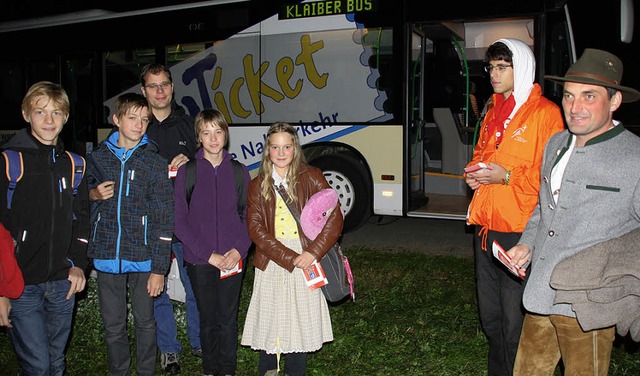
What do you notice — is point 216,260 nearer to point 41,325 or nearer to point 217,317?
point 217,317

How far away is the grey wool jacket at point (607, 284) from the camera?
2455 mm

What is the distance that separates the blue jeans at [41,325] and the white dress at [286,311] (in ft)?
3.70

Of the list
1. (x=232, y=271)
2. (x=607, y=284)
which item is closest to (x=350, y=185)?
(x=232, y=271)

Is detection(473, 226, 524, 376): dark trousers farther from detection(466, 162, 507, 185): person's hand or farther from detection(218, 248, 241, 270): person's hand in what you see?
detection(218, 248, 241, 270): person's hand

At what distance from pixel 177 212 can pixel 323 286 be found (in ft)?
3.49

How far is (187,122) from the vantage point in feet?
14.8

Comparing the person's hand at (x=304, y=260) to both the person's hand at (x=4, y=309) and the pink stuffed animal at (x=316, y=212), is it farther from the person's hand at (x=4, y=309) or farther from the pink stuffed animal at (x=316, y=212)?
the person's hand at (x=4, y=309)

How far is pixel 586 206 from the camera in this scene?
258cm

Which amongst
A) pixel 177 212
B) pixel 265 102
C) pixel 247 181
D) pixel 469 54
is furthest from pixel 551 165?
pixel 469 54

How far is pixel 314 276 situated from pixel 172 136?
1578 millimetres

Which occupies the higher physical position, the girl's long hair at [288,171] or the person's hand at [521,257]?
the girl's long hair at [288,171]

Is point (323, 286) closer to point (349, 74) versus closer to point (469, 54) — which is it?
point (349, 74)

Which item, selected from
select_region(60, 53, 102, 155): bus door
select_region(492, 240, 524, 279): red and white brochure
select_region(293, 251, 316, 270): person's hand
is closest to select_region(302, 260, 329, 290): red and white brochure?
select_region(293, 251, 316, 270): person's hand

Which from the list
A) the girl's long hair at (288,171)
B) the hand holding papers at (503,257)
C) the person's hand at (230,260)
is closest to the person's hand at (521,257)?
the hand holding papers at (503,257)
